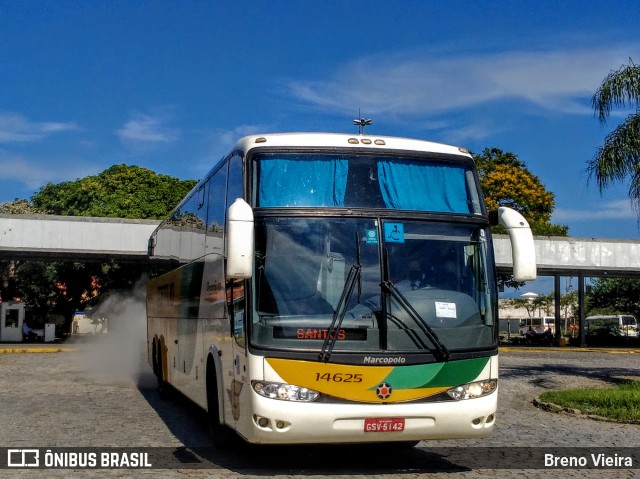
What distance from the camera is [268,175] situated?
29.2ft

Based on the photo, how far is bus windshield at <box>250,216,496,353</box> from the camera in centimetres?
829

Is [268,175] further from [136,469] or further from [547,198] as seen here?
[547,198]

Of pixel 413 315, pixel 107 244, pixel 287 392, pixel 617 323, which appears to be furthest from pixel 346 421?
pixel 617 323

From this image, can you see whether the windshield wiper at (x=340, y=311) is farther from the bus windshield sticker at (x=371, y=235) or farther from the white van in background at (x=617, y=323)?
the white van in background at (x=617, y=323)

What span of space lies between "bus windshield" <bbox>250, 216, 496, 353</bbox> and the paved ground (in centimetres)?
139

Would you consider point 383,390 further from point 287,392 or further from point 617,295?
point 617,295

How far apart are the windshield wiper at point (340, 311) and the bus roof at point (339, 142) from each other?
4.55 ft

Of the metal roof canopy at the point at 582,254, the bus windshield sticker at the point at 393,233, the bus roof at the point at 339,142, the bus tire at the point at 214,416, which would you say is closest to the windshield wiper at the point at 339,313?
the bus windshield sticker at the point at 393,233

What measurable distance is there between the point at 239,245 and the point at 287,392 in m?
1.41

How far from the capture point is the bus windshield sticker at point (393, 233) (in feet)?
28.6

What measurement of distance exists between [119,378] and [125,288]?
2864 cm

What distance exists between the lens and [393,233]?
344 inches

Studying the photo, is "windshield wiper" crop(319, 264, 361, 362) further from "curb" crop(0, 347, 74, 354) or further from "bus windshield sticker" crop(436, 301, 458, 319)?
"curb" crop(0, 347, 74, 354)

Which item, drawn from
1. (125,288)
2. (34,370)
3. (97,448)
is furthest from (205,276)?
(125,288)
